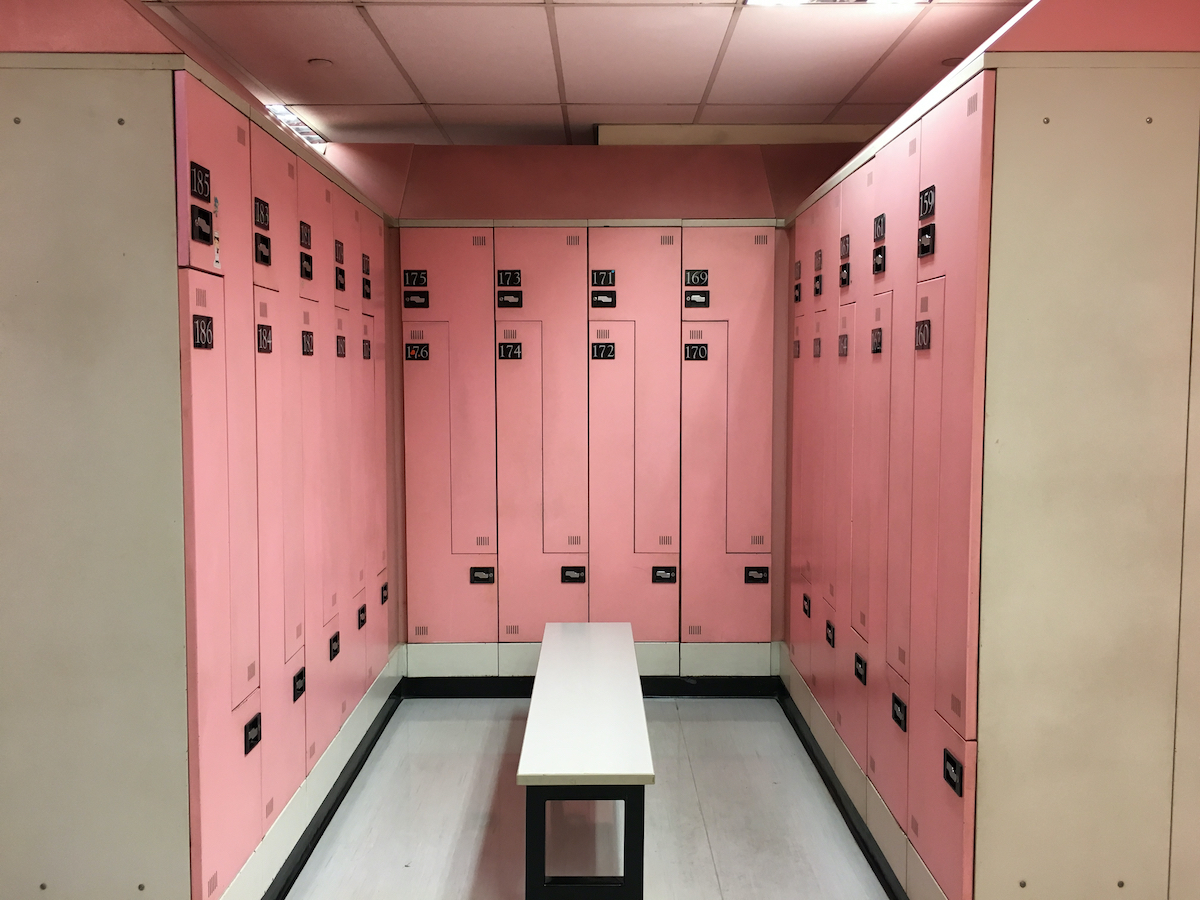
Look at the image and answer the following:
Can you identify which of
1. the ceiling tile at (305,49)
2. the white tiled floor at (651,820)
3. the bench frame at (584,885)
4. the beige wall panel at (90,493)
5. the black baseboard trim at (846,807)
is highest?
the ceiling tile at (305,49)

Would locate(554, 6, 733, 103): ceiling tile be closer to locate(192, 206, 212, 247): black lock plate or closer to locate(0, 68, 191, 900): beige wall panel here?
locate(192, 206, 212, 247): black lock plate

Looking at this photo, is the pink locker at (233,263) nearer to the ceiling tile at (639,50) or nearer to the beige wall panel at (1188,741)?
the ceiling tile at (639,50)

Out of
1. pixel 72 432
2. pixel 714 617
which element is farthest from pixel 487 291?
pixel 72 432

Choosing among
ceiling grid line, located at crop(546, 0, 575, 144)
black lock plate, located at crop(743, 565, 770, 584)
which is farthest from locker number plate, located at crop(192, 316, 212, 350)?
black lock plate, located at crop(743, 565, 770, 584)

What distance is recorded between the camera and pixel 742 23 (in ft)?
9.91

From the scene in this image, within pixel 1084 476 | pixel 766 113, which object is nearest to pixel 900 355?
pixel 1084 476

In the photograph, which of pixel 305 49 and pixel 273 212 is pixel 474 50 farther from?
pixel 273 212

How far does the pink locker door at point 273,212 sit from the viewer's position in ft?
8.00

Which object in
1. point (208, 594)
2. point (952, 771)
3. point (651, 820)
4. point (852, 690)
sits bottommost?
point (651, 820)

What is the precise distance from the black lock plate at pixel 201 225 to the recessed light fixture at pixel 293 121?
188cm

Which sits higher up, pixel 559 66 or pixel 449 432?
pixel 559 66

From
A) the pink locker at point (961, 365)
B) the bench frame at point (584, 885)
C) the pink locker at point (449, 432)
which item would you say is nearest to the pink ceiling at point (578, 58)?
the pink locker at point (449, 432)

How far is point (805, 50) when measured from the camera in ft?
10.8

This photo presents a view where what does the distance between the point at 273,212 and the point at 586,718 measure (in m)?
2.02
